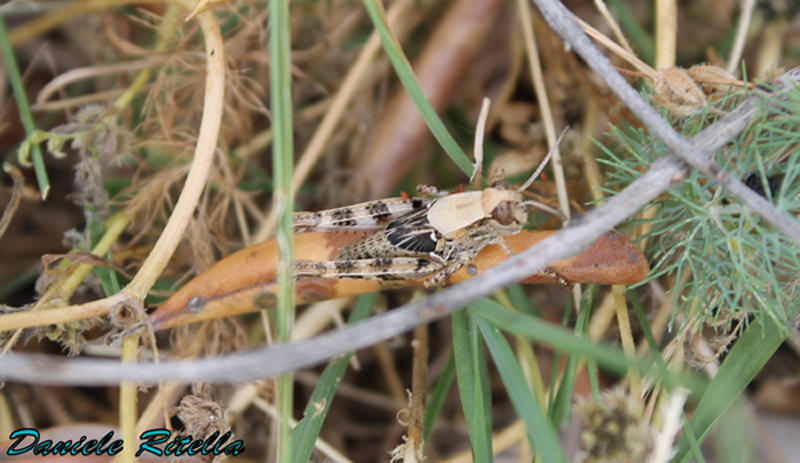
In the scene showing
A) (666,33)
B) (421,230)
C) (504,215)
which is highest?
(666,33)

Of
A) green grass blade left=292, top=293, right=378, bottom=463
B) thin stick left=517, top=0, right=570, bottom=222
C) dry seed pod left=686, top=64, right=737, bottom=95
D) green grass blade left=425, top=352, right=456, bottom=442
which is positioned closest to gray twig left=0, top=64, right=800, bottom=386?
dry seed pod left=686, top=64, right=737, bottom=95

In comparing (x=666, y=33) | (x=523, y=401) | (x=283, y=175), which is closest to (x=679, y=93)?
(x=666, y=33)

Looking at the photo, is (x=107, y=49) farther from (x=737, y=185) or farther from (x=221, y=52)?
(x=737, y=185)

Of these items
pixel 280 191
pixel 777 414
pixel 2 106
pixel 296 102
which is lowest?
pixel 777 414

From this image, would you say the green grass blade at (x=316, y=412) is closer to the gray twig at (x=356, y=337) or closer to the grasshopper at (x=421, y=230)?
the grasshopper at (x=421, y=230)

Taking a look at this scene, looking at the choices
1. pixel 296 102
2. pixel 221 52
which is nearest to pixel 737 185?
pixel 221 52

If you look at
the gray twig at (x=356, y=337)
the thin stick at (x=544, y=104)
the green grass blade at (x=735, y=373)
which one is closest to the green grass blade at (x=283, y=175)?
the gray twig at (x=356, y=337)

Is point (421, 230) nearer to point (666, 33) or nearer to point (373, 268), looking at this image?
point (373, 268)

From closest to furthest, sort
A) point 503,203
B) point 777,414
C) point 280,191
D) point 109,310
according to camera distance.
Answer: point 280,191, point 109,310, point 503,203, point 777,414

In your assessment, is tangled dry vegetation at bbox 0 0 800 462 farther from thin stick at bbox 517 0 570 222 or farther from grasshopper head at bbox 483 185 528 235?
grasshopper head at bbox 483 185 528 235
